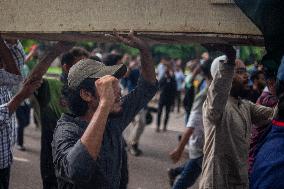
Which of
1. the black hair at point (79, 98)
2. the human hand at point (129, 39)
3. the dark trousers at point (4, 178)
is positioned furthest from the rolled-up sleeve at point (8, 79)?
the human hand at point (129, 39)

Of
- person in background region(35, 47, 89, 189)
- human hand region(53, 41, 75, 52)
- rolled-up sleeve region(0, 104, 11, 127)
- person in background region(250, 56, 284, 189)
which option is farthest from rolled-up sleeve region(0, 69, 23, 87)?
person in background region(250, 56, 284, 189)

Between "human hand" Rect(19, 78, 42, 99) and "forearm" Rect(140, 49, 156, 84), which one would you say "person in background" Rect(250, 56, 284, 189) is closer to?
"forearm" Rect(140, 49, 156, 84)

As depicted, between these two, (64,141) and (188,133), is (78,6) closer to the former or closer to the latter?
(64,141)

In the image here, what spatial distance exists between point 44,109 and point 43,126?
0.48 ft

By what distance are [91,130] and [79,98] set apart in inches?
14.6

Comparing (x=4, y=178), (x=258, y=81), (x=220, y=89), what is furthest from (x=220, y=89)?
(x=258, y=81)

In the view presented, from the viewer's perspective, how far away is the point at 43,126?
3924mm

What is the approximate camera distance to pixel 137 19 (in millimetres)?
2287

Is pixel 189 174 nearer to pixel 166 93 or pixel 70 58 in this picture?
pixel 70 58

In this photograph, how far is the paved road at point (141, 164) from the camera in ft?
21.1

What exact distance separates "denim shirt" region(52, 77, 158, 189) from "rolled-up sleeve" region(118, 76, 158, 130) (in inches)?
6.1

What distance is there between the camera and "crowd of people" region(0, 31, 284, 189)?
6.97 feet

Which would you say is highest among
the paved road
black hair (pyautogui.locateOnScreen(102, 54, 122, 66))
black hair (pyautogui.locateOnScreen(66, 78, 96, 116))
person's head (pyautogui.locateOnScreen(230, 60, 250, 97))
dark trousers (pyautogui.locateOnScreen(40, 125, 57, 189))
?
black hair (pyautogui.locateOnScreen(66, 78, 96, 116))

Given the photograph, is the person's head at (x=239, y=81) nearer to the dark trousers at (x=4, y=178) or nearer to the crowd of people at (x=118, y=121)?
the crowd of people at (x=118, y=121)
